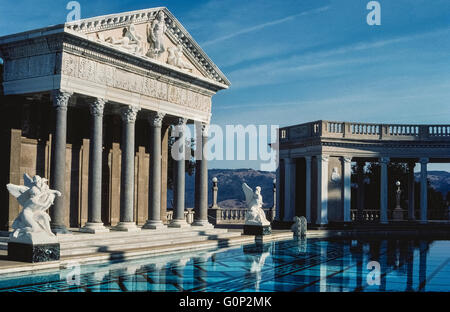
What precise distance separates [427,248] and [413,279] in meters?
11.4

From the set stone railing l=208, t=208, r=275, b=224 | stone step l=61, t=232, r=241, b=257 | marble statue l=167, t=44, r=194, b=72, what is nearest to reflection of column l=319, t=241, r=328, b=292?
stone step l=61, t=232, r=241, b=257

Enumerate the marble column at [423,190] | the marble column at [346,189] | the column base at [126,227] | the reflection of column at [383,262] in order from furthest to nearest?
1. the marble column at [423,190]
2. the marble column at [346,189]
3. the column base at [126,227]
4. the reflection of column at [383,262]

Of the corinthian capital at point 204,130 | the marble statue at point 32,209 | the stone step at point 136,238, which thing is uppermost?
the corinthian capital at point 204,130

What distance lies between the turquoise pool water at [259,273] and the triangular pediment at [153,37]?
9604 mm

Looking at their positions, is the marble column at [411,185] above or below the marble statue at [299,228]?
above

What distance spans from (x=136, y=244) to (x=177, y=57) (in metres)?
9.90

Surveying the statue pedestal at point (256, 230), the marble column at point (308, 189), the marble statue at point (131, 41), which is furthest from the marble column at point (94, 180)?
the marble column at point (308, 189)

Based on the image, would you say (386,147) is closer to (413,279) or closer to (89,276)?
(413,279)

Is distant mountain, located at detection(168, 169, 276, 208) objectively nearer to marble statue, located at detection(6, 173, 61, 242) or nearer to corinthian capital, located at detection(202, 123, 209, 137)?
corinthian capital, located at detection(202, 123, 209, 137)

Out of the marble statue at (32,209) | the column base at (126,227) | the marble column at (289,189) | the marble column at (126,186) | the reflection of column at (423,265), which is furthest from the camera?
the marble column at (289,189)

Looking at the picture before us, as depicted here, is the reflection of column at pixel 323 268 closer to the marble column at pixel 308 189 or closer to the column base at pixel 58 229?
the column base at pixel 58 229

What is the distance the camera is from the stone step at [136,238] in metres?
20.6

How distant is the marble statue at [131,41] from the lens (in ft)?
78.5

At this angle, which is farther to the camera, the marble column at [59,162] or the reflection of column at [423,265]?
the marble column at [59,162]
